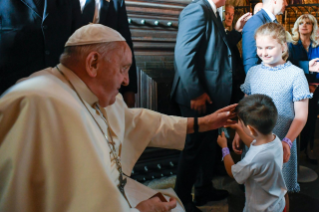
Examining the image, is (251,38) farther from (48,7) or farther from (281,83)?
(48,7)

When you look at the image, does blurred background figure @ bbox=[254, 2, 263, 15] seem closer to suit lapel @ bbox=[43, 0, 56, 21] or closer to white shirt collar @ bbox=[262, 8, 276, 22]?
white shirt collar @ bbox=[262, 8, 276, 22]

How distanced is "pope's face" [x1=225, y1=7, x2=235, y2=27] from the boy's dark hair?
0.57m

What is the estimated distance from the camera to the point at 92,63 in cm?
106

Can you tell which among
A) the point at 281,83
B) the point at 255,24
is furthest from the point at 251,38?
the point at 281,83

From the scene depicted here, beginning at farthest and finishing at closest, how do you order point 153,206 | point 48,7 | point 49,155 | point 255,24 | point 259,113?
point 255,24, point 259,113, point 48,7, point 153,206, point 49,155

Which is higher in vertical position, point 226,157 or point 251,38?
point 251,38

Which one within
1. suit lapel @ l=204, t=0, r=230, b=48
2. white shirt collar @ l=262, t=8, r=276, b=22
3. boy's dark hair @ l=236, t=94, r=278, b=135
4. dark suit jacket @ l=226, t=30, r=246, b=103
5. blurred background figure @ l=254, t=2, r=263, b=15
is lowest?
boy's dark hair @ l=236, t=94, r=278, b=135

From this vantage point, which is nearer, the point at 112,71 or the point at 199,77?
the point at 112,71

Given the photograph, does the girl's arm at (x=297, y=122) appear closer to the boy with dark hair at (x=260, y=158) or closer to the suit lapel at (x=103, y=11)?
the boy with dark hair at (x=260, y=158)

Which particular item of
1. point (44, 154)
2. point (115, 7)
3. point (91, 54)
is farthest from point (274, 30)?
point (44, 154)

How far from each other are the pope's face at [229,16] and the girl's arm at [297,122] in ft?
2.19

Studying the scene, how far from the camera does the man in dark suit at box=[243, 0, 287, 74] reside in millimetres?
1660

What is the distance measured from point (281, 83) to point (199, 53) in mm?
534

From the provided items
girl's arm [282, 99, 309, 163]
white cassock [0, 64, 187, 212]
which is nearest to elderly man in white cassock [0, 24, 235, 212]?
white cassock [0, 64, 187, 212]
